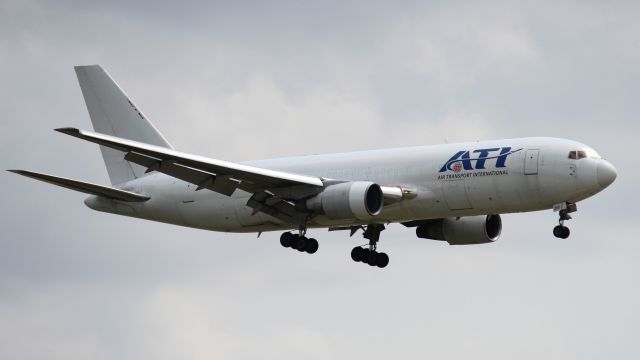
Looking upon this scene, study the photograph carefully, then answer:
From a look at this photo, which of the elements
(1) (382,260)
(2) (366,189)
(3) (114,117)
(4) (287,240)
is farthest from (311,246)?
(3) (114,117)

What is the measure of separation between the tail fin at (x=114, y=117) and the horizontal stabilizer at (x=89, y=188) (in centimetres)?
251

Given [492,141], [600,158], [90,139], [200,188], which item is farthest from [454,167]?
[90,139]

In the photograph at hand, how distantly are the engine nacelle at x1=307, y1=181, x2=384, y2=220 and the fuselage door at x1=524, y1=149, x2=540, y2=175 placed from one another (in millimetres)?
6021

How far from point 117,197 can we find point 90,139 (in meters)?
13.9

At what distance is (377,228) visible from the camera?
70.0 meters

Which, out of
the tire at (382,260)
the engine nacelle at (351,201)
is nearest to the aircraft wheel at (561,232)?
the engine nacelle at (351,201)

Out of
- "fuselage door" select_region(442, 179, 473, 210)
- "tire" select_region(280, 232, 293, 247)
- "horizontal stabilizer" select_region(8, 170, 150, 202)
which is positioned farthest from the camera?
"tire" select_region(280, 232, 293, 247)

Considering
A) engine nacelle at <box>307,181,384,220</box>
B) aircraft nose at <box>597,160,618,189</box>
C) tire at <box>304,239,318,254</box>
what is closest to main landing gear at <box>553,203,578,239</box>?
aircraft nose at <box>597,160,618,189</box>

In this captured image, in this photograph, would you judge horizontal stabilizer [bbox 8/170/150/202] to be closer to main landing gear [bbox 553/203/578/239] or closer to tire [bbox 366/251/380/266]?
tire [bbox 366/251/380/266]

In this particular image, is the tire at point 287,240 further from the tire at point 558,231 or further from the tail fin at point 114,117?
the tire at point 558,231

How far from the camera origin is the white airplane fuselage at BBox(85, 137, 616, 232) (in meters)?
61.3

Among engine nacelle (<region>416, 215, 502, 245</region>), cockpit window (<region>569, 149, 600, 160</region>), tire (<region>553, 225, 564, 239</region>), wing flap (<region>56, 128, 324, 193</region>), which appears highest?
cockpit window (<region>569, 149, 600, 160</region>)

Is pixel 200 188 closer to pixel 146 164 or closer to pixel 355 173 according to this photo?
pixel 146 164

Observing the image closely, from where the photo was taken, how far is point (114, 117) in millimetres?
72688
